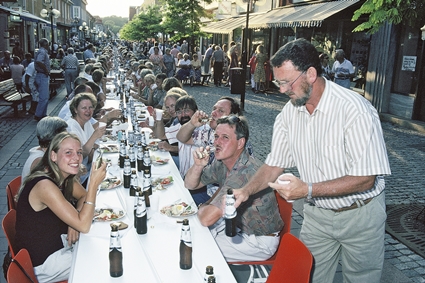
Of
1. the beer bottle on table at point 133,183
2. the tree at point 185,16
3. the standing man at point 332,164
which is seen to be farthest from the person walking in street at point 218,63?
the standing man at point 332,164

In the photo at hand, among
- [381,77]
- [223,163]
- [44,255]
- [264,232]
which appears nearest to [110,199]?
[44,255]

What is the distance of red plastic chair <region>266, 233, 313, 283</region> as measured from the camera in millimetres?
2371

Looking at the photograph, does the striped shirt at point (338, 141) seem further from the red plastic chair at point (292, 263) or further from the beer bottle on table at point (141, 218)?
the beer bottle on table at point (141, 218)

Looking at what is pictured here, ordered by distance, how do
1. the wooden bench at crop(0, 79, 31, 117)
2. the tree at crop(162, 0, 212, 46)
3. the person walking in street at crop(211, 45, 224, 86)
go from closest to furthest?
the wooden bench at crop(0, 79, 31, 117) < the person walking in street at crop(211, 45, 224, 86) < the tree at crop(162, 0, 212, 46)

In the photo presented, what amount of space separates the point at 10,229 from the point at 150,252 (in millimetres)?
1147

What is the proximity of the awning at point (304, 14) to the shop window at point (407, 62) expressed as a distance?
6.37 feet

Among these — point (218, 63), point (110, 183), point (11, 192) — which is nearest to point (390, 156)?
point (110, 183)

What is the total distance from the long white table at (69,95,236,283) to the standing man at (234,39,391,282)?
17.8 inches

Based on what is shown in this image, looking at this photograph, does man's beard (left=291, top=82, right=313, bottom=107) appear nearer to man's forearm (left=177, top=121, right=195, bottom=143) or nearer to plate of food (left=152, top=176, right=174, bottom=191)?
plate of food (left=152, top=176, right=174, bottom=191)

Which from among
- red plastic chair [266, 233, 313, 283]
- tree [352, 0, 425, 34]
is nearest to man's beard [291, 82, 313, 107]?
red plastic chair [266, 233, 313, 283]

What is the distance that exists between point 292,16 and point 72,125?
11993 mm

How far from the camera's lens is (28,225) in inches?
121

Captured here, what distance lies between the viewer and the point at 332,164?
8.46 ft

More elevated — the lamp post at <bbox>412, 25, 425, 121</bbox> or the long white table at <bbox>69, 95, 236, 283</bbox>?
the lamp post at <bbox>412, 25, 425, 121</bbox>
